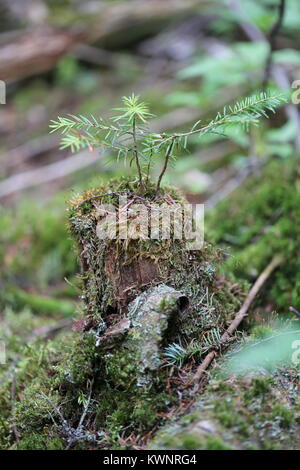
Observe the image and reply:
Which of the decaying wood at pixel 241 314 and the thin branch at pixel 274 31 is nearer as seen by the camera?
the decaying wood at pixel 241 314

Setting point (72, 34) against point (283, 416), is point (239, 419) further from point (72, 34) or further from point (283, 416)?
point (72, 34)

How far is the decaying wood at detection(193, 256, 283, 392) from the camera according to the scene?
2078 mm

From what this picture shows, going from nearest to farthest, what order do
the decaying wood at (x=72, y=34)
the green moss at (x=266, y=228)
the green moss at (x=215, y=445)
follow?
the green moss at (x=215, y=445) → the green moss at (x=266, y=228) → the decaying wood at (x=72, y=34)

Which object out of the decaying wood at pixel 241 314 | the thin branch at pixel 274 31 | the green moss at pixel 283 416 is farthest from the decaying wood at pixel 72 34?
the green moss at pixel 283 416

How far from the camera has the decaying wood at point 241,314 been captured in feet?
6.82

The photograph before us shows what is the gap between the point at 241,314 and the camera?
251cm

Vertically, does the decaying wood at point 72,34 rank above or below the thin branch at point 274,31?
above

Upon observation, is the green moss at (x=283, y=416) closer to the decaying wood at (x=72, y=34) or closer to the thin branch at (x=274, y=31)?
the thin branch at (x=274, y=31)

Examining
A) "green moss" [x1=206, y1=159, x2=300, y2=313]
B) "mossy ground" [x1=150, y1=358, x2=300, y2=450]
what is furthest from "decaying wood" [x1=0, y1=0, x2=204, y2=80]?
"mossy ground" [x1=150, y1=358, x2=300, y2=450]

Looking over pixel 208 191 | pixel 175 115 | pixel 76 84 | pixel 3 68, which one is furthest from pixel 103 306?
pixel 76 84

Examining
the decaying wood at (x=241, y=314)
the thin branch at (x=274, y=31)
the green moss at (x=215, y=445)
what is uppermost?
the thin branch at (x=274, y=31)
